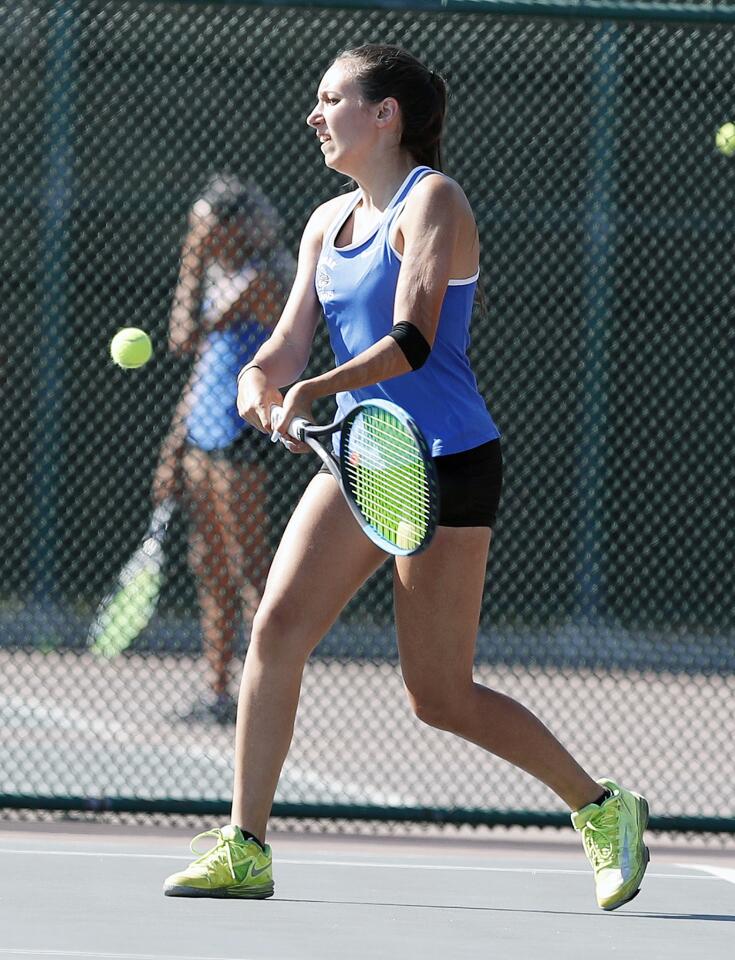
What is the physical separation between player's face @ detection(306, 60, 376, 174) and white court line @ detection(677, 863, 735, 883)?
1.86 metres

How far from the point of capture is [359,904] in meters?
4.01

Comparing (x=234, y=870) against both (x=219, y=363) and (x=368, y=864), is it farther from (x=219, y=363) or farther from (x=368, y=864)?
(x=219, y=363)

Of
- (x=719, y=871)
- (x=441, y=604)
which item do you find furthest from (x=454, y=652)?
(x=719, y=871)

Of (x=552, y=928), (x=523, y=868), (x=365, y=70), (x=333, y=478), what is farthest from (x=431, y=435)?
(x=523, y=868)

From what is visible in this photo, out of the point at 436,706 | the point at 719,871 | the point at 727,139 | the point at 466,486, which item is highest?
the point at 727,139

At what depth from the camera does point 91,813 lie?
502 cm

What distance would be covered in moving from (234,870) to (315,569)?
0.59 meters

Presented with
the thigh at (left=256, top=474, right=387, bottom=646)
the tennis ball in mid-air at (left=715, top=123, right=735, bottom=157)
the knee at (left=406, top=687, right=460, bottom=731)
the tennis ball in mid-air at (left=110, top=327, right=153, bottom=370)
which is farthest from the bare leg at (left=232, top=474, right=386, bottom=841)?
the tennis ball in mid-air at (left=715, top=123, right=735, bottom=157)

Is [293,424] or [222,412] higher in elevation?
[293,424]

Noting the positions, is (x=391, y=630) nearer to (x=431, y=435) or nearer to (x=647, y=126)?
(x=647, y=126)

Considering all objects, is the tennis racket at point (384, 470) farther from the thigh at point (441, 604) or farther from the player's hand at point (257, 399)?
the thigh at point (441, 604)

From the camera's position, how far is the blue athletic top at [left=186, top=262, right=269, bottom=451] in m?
5.95

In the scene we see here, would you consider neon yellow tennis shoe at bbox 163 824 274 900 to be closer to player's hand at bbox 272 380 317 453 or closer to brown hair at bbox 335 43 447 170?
player's hand at bbox 272 380 317 453

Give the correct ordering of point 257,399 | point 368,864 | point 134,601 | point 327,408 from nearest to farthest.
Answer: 1. point 257,399
2. point 368,864
3. point 134,601
4. point 327,408
